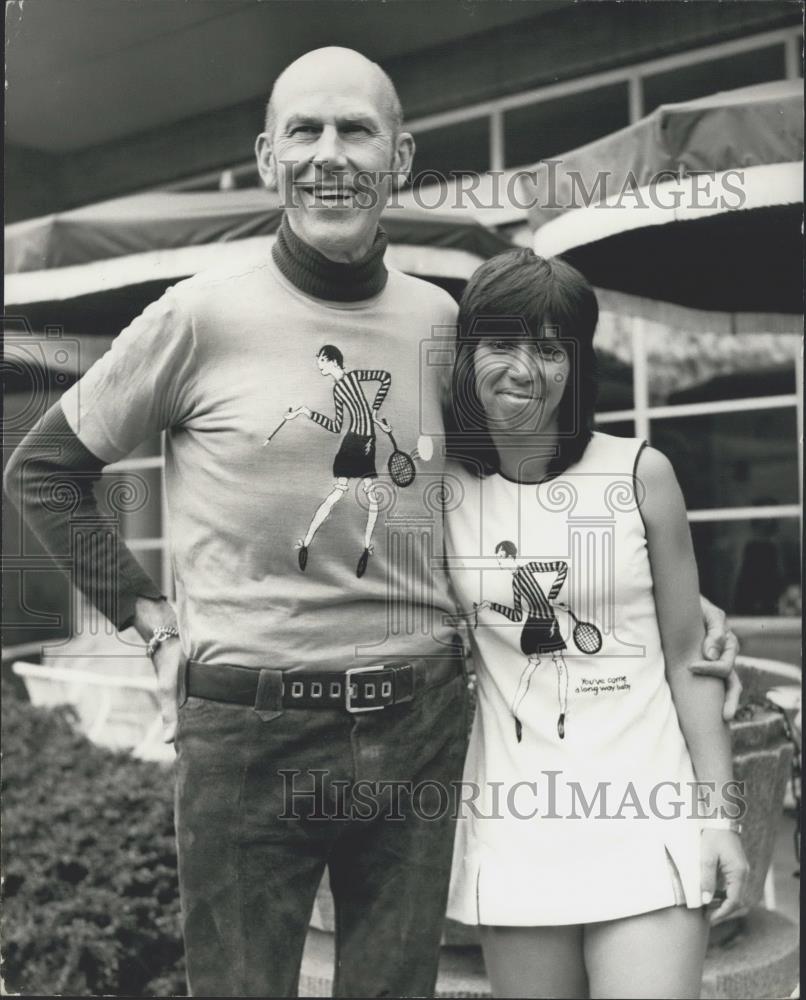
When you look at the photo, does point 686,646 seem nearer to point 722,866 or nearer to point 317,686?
Answer: point 722,866

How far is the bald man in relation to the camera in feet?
5.84

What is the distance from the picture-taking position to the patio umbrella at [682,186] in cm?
225

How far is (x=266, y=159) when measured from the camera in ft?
6.17

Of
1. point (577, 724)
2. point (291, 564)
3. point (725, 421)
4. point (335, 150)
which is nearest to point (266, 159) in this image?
point (335, 150)

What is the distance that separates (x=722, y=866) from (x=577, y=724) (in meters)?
0.31

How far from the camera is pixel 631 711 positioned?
1751mm

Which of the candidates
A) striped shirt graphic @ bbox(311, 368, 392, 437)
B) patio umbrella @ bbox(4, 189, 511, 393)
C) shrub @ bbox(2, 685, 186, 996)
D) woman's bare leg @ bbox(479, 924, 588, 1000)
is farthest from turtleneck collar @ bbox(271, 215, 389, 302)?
shrub @ bbox(2, 685, 186, 996)

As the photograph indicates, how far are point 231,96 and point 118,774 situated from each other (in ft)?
6.94

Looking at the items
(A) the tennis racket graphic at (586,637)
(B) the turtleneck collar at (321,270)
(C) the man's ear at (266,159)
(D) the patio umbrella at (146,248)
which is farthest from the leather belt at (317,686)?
(D) the patio umbrella at (146,248)

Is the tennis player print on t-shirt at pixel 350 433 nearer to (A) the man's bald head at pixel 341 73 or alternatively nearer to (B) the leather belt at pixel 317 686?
(B) the leather belt at pixel 317 686

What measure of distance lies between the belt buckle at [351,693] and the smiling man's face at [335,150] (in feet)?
2.14

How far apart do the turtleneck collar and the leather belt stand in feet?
1.96

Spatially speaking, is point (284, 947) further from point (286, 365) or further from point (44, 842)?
point (44, 842)

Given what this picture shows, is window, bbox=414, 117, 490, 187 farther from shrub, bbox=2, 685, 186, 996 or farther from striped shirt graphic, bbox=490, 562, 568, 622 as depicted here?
shrub, bbox=2, 685, 186, 996
